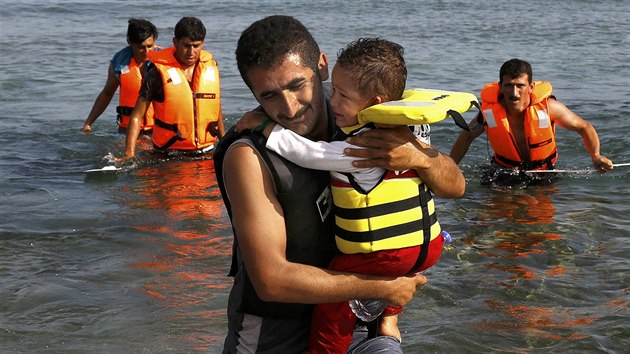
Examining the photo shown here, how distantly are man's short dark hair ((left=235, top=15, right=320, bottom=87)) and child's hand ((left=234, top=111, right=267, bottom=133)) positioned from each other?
0.40 feet

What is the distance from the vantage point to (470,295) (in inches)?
252

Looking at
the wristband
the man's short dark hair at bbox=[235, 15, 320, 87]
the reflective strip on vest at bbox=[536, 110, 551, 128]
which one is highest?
the man's short dark hair at bbox=[235, 15, 320, 87]

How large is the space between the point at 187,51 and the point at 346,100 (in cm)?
648

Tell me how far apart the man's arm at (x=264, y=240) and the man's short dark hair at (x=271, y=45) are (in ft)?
1.00

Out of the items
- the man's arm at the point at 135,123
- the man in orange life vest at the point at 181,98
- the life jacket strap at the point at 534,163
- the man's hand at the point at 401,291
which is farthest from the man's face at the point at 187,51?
the man's hand at the point at 401,291

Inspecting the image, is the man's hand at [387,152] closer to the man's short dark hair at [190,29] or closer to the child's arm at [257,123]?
the child's arm at [257,123]

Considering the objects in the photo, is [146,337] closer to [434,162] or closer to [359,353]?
[359,353]

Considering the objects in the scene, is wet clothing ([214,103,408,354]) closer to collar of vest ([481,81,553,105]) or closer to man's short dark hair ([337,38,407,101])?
man's short dark hair ([337,38,407,101])

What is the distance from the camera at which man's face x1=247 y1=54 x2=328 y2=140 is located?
3068mm

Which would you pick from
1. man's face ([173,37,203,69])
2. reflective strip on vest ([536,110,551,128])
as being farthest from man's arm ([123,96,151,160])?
reflective strip on vest ([536,110,551,128])

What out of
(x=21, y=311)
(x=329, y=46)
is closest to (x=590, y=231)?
(x=21, y=311)

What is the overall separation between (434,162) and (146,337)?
306cm

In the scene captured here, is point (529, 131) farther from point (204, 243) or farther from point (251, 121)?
point (251, 121)

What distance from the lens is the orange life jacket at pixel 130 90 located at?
10.6 m
